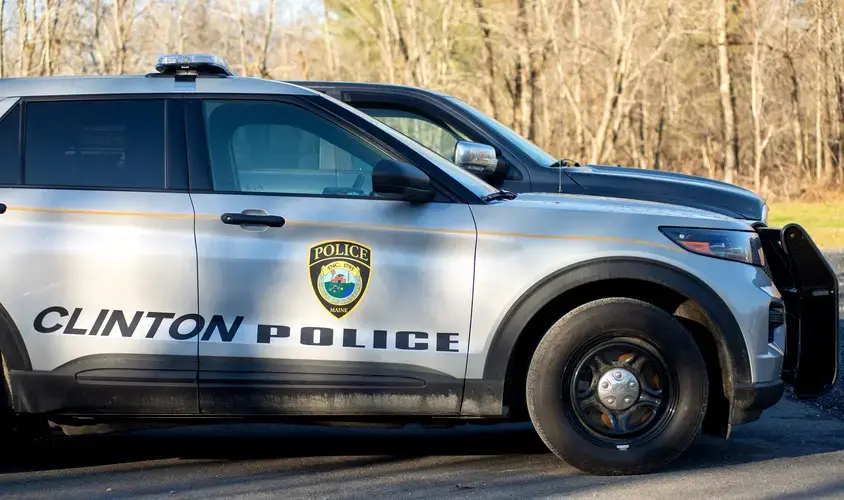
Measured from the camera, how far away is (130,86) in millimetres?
5199

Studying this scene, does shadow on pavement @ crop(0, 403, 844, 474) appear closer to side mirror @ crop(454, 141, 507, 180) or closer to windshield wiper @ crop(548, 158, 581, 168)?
side mirror @ crop(454, 141, 507, 180)

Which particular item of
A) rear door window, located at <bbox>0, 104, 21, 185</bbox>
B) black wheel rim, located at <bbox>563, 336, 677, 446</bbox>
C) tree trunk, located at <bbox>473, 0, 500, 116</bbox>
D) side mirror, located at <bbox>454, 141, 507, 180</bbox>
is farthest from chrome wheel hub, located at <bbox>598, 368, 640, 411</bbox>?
tree trunk, located at <bbox>473, 0, 500, 116</bbox>

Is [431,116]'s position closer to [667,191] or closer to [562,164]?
[562,164]

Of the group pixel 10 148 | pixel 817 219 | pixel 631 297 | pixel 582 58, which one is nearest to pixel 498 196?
pixel 631 297

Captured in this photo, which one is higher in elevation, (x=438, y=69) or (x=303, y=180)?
(x=438, y=69)

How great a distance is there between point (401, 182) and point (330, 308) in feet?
2.01

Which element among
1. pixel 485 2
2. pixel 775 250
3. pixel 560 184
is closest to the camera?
pixel 775 250

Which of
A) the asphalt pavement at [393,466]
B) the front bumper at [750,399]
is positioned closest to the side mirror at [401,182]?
the asphalt pavement at [393,466]

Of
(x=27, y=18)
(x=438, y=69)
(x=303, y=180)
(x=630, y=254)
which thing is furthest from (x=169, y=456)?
(x=438, y=69)

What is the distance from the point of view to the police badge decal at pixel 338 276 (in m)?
4.90

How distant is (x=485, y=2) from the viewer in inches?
1411

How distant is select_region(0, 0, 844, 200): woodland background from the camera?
92.5 ft

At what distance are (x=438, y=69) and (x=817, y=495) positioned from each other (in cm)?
2783

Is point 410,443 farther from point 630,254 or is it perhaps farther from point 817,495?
point 817,495
